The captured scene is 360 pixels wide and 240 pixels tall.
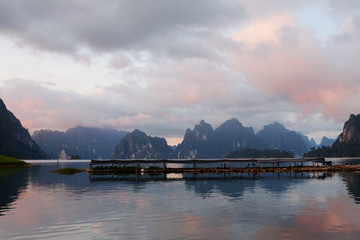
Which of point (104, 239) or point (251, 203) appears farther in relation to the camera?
point (251, 203)

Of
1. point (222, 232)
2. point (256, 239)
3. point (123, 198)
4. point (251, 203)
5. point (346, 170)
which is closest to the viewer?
point (256, 239)

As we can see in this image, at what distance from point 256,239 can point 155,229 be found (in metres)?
6.81

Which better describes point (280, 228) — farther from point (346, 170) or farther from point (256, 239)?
point (346, 170)

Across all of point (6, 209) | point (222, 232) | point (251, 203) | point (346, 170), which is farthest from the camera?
point (346, 170)

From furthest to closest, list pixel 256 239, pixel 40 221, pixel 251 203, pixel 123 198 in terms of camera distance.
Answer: pixel 123 198 < pixel 251 203 < pixel 40 221 < pixel 256 239

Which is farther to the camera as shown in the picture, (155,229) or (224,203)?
(224,203)

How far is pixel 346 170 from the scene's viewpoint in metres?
88.5

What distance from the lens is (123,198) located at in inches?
1451

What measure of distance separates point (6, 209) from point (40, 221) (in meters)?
7.94

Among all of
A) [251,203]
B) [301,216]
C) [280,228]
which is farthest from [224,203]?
[280,228]

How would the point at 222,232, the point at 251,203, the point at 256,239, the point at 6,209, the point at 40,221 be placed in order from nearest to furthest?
the point at 256,239 → the point at 222,232 → the point at 40,221 → the point at 6,209 → the point at 251,203

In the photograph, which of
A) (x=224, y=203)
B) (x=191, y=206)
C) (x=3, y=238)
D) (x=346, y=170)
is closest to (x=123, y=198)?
(x=191, y=206)

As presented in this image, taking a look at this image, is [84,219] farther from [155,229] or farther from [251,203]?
[251,203]

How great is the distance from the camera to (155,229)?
21219mm
